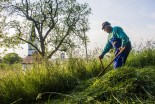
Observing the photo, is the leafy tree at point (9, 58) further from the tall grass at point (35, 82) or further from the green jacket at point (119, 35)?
the green jacket at point (119, 35)

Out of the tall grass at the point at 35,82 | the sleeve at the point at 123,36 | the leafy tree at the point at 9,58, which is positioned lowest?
the tall grass at the point at 35,82

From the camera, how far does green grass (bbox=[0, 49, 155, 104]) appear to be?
4.04 metres

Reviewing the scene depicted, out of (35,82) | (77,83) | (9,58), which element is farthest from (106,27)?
(9,58)

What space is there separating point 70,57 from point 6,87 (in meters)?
1.93

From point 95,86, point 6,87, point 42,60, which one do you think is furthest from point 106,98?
point 42,60

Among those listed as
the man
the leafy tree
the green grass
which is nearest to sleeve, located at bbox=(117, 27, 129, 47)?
the man

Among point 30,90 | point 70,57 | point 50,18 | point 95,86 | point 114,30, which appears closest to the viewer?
point 95,86

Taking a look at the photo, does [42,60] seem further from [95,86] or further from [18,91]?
[95,86]

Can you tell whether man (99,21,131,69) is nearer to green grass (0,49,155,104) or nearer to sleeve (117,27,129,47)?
sleeve (117,27,129,47)

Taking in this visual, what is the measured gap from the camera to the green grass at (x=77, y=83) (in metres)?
4.04

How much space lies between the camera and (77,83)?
238 inches

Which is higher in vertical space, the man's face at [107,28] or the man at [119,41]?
the man's face at [107,28]

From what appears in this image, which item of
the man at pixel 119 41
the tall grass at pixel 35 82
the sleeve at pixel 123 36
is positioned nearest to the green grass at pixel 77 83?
the tall grass at pixel 35 82

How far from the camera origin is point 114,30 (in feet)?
21.8
